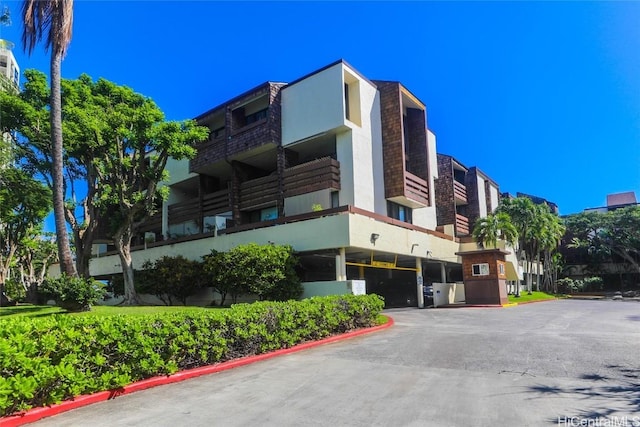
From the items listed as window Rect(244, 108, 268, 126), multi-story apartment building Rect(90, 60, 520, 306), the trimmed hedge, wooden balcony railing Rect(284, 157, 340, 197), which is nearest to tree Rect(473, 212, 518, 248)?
multi-story apartment building Rect(90, 60, 520, 306)

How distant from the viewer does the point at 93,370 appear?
22.7 feet

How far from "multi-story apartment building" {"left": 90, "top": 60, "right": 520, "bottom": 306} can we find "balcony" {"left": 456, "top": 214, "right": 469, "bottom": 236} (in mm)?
6182

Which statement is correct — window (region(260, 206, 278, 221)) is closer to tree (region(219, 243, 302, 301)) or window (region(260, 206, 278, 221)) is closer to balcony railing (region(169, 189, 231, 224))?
balcony railing (region(169, 189, 231, 224))

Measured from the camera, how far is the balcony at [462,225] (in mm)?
37800

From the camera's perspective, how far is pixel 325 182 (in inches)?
928

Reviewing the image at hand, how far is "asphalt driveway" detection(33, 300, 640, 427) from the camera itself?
18.6ft

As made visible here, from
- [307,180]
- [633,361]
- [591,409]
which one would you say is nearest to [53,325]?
[591,409]

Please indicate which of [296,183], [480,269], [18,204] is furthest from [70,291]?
[480,269]

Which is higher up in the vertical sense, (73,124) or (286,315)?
(73,124)

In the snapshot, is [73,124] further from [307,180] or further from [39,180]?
[307,180]

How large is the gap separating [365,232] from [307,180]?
475cm

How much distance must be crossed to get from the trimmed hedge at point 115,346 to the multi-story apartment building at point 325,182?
10.6 metres

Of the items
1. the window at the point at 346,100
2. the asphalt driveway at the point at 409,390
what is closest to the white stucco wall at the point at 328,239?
the window at the point at 346,100

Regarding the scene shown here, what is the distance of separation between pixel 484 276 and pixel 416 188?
6.70 metres
